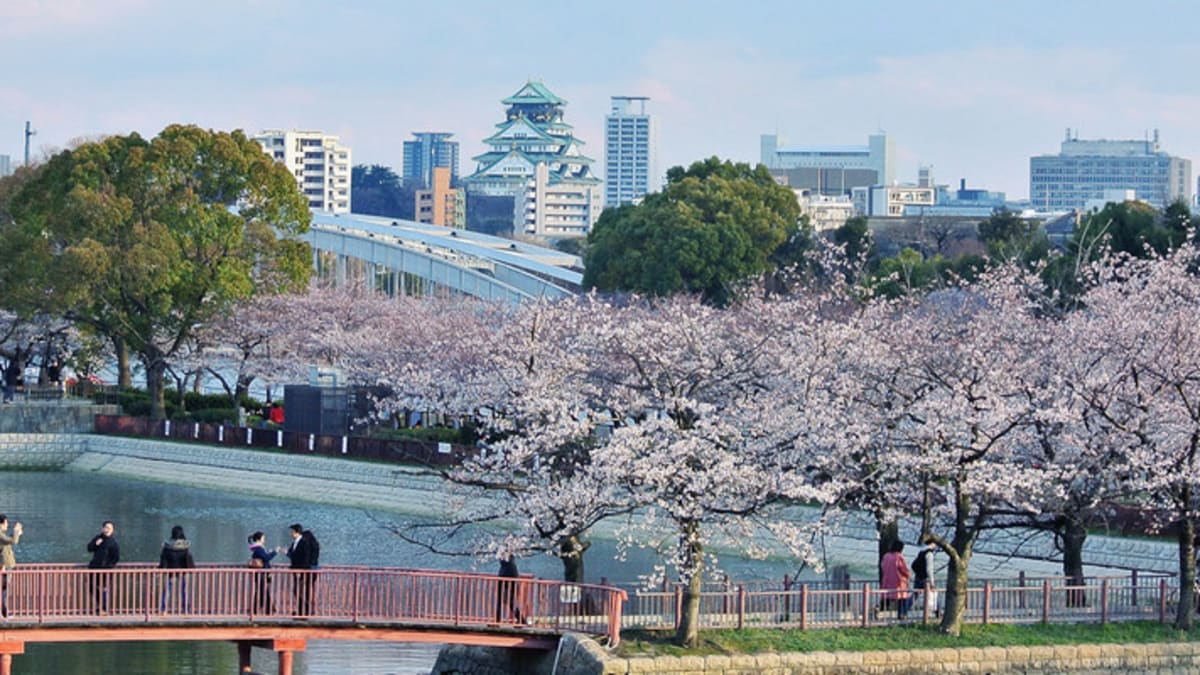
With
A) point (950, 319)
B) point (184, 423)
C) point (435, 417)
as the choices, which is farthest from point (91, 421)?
point (950, 319)

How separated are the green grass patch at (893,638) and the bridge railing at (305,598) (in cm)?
84

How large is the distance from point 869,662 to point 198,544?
21689mm

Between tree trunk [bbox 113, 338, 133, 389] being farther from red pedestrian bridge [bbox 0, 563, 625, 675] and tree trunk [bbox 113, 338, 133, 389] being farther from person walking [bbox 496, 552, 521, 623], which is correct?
person walking [bbox 496, 552, 521, 623]

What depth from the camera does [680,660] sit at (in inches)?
1070

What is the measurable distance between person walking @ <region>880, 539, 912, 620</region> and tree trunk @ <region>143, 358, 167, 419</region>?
127 ft

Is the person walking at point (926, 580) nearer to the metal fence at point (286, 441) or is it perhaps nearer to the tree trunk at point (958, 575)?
the tree trunk at point (958, 575)

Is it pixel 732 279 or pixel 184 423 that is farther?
pixel 732 279

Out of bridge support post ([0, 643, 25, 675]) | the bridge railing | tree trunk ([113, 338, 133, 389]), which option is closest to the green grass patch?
the bridge railing

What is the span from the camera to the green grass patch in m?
27.7

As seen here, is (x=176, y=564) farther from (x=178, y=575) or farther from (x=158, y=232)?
(x=158, y=232)

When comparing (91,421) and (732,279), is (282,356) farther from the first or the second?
(732,279)

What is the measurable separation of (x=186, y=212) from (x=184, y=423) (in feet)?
21.1

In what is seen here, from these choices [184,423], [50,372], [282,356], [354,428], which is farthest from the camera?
[50,372]

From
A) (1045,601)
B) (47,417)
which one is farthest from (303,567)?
(47,417)
